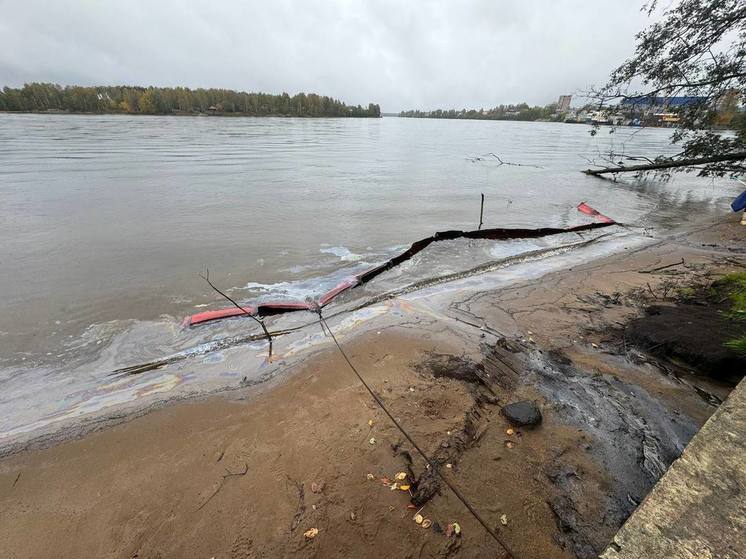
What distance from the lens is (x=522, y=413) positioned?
360cm

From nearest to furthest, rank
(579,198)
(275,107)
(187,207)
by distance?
1. (187,207)
2. (579,198)
3. (275,107)

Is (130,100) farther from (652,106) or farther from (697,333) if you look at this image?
(697,333)

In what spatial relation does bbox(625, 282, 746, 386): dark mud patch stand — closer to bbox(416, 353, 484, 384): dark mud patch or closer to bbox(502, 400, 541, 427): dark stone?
bbox(502, 400, 541, 427): dark stone

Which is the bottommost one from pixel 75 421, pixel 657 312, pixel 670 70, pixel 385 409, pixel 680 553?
pixel 75 421

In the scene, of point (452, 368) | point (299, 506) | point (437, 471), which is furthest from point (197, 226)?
point (437, 471)

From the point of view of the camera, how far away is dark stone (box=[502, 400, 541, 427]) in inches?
139

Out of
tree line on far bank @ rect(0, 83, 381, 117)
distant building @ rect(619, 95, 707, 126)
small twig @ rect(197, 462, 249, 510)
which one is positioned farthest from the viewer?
tree line on far bank @ rect(0, 83, 381, 117)

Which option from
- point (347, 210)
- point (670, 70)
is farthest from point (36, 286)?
point (670, 70)

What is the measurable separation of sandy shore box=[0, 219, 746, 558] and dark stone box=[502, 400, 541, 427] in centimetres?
12

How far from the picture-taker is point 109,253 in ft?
29.4

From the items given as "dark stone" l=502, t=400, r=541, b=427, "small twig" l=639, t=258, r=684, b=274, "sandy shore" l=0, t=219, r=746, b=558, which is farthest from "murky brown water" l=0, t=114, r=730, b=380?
"small twig" l=639, t=258, r=684, b=274

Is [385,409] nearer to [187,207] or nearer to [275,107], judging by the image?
[187,207]

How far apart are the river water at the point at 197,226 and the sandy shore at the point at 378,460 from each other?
2119 mm

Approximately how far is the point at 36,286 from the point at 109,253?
6.70 feet
